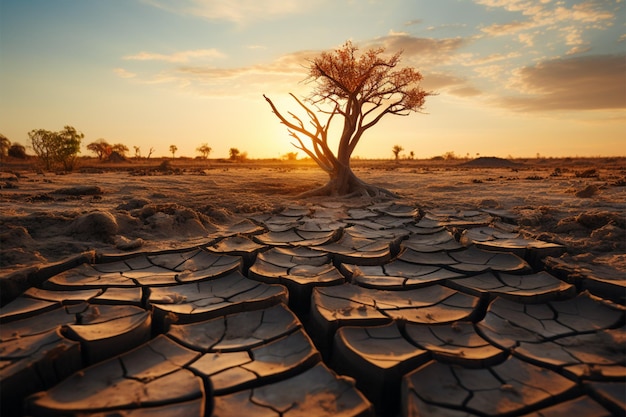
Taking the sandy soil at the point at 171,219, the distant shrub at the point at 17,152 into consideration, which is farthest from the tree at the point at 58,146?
the distant shrub at the point at 17,152

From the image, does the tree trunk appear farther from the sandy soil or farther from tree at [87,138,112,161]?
tree at [87,138,112,161]

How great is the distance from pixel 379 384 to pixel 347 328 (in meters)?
0.45

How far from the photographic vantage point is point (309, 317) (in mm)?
2619

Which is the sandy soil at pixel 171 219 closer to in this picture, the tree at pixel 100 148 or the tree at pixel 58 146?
the tree at pixel 58 146

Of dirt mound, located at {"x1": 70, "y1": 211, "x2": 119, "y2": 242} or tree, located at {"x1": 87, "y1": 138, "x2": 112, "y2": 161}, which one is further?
tree, located at {"x1": 87, "y1": 138, "x2": 112, "y2": 161}

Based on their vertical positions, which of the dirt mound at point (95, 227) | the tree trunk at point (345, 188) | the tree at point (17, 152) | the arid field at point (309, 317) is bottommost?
the arid field at point (309, 317)

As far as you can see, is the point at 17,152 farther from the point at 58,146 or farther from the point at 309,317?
the point at 309,317

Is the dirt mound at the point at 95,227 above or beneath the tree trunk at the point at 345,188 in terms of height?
beneath

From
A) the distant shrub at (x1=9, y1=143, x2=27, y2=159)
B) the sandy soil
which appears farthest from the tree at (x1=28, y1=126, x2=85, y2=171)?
the distant shrub at (x1=9, y1=143, x2=27, y2=159)

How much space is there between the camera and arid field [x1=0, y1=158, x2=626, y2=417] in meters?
1.66

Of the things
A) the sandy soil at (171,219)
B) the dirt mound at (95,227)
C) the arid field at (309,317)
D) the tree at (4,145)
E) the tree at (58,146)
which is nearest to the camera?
the arid field at (309,317)

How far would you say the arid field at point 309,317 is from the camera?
5.45 feet

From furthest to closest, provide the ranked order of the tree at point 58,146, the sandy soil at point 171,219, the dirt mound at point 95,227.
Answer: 1. the tree at point 58,146
2. the dirt mound at point 95,227
3. the sandy soil at point 171,219

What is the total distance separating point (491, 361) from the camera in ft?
6.19
